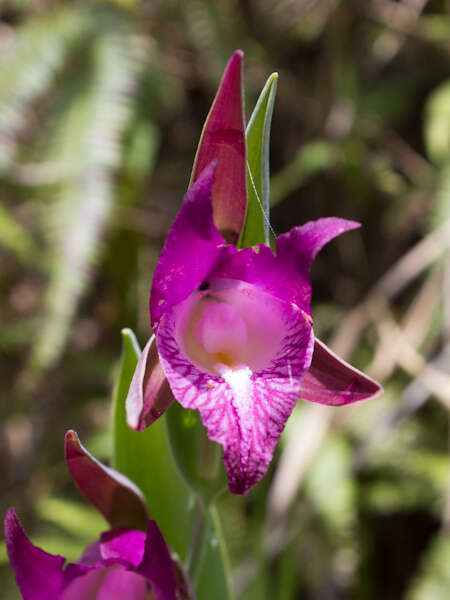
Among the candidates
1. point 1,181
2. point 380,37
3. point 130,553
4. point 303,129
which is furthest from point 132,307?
point 130,553

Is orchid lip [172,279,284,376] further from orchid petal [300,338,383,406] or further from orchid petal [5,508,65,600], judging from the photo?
orchid petal [5,508,65,600]

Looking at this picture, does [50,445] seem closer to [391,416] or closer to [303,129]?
[391,416]

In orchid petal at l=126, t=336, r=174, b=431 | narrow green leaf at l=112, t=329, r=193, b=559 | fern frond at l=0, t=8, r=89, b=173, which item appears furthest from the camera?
fern frond at l=0, t=8, r=89, b=173

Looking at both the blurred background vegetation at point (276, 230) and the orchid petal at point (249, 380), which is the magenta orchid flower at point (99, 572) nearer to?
the orchid petal at point (249, 380)

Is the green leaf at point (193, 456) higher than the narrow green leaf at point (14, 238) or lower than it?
higher

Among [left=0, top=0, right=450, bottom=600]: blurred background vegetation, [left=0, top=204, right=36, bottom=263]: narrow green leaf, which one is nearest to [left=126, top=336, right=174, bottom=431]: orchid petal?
[left=0, top=0, right=450, bottom=600]: blurred background vegetation

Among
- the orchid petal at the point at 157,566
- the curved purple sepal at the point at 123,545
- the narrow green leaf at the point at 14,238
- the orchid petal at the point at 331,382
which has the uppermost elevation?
the orchid petal at the point at 331,382

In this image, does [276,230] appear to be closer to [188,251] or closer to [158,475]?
[158,475]

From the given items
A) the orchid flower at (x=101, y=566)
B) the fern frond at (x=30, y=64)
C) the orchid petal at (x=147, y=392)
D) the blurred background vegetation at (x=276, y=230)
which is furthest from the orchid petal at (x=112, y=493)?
the fern frond at (x=30, y=64)
